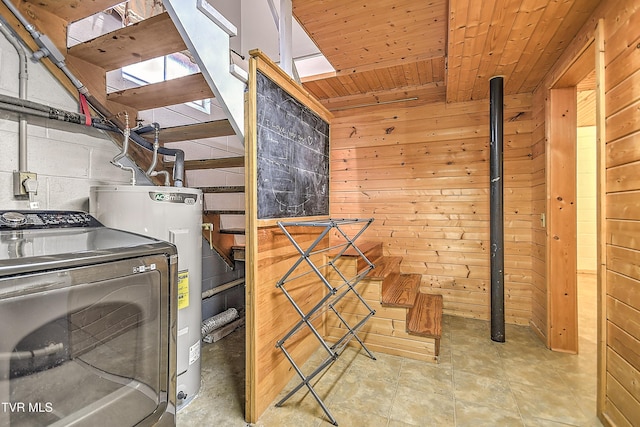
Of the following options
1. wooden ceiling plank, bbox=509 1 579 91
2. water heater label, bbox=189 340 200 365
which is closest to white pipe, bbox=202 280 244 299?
water heater label, bbox=189 340 200 365

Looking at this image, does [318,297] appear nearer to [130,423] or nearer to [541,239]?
[130,423]

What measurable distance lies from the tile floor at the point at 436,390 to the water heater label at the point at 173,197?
1186mm

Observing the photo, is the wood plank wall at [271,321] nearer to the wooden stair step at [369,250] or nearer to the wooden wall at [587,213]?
the wooden stair step at [369,250]

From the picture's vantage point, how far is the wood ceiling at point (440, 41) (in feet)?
5.69

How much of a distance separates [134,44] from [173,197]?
80cm

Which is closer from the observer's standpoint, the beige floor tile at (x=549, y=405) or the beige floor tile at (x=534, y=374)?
the beige floor tile at (x=549, y=405)

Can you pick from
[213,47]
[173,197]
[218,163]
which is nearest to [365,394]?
[173,197]

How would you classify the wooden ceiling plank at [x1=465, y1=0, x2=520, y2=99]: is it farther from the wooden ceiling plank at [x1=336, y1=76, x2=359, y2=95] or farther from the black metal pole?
the wooden ceiling plank at [x1=336, y1=76, x2=359, y2=95]

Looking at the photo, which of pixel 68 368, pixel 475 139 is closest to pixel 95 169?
pixel 68 368

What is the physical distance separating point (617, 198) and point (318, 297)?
6.37 feet

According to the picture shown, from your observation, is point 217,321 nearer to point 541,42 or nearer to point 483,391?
point 483,391

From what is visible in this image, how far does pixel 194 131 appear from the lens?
6.68 ft

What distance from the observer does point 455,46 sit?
6.68ft

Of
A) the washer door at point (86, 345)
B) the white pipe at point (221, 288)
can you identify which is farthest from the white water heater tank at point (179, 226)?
the white pipe at point (221, 288)
